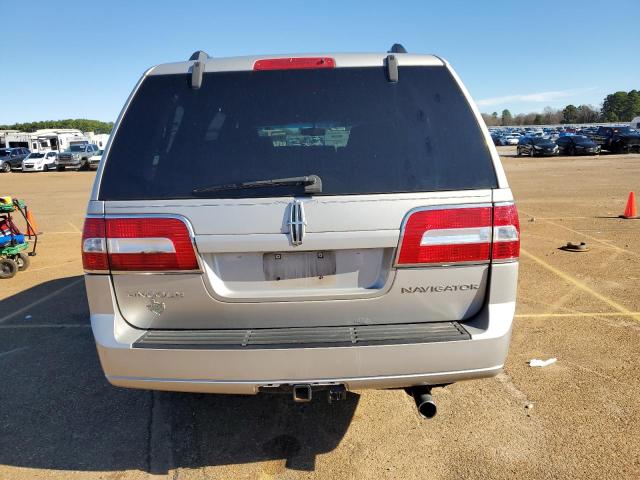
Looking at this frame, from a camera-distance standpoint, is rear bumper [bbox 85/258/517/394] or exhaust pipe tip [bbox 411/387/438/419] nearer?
rear bumper [bbox 85/258/517/394]

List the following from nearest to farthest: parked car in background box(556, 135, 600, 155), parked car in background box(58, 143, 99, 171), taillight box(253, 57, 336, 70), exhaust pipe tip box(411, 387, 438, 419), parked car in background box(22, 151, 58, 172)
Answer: exhaust pipe tip box(411, 387, 438, 419)
taillight box(253, 57, 336, 70)
parked car in background box(556, 135, 600, 155)
parked car in background box(58, 143, 99, 171)
parked car in background box(22, 151, 58, 172)

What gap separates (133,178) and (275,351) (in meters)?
1.10

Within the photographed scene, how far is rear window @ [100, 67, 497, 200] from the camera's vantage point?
232 centimetres

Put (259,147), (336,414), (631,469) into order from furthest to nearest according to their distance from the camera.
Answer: (336,414)
(631,469)
(259,147)

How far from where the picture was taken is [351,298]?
2.37 metres

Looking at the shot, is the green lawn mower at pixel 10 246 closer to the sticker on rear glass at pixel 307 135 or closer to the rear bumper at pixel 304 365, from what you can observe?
the rear bumper at pixel 304 365

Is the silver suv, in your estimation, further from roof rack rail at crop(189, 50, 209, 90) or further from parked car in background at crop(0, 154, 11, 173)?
parked car in background at crop(0, 154, 11, 173)

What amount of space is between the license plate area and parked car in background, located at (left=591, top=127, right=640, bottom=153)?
40.9 m

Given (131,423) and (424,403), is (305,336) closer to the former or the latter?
(424,403)

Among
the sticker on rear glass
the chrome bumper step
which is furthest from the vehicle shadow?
the sticker on rear glass

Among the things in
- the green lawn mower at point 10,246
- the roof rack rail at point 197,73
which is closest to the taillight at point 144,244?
the roof rack rail at point 197,73

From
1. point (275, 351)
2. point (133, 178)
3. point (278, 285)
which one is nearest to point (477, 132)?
point (278, 285)

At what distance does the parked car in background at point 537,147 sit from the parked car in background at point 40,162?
3734cm

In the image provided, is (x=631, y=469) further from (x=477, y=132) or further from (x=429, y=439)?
(x=477, y=132)
